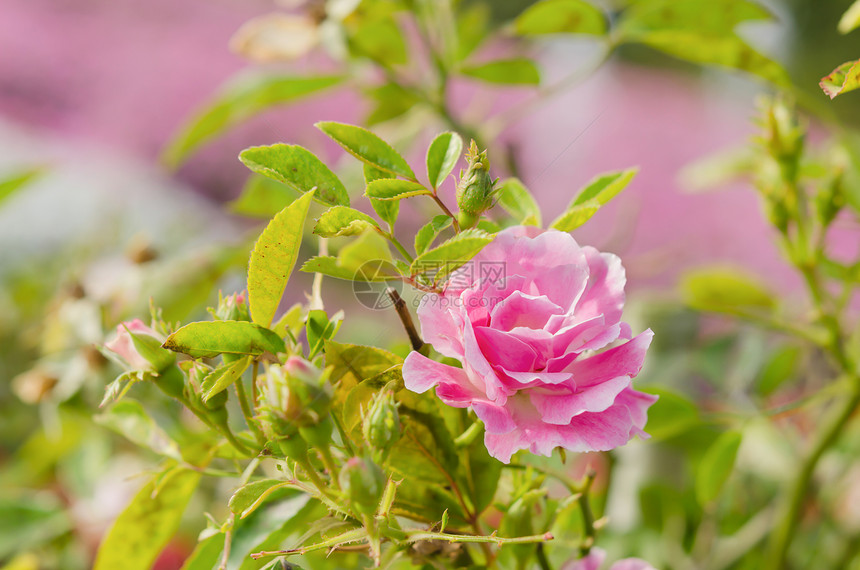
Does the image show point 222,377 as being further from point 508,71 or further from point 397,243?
point 508,71

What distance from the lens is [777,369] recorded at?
0.47 meters

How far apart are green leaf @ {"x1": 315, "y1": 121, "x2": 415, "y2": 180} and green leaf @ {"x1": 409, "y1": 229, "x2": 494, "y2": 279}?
0.12ft

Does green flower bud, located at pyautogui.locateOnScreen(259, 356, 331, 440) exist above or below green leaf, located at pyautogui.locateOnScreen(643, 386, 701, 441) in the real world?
above

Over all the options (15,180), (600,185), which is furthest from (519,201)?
(15,180)

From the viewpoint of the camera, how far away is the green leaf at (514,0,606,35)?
38 centimetres

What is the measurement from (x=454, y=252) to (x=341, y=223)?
0.03 m

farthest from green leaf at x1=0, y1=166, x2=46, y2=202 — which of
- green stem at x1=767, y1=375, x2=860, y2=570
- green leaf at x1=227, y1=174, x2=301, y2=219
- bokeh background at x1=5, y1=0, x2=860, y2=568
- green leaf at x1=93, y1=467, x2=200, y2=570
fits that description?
green stem at x1=767, y1=375, x2=860, y2=570

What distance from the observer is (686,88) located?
7.58 ft

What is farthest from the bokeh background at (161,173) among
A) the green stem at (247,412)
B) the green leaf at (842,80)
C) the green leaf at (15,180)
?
the green leaf at (842,80)

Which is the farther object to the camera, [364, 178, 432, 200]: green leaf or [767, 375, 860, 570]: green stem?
[767, 375, 860, 570]: green stem

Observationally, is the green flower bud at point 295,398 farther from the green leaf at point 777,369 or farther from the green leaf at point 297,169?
the green leaf at point 777,369

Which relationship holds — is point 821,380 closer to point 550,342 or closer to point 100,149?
point 550,342

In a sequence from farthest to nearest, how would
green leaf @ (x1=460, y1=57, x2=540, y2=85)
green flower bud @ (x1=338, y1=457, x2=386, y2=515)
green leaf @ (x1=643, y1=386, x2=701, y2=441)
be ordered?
green leaf @ (x1=460, y1=57, x2=540, y2=85) → green leaf @ (x1=643, y1=386, x2=701, y2=441) → green flower bud @ (x1=338, y1=457, x2=386, y2=515)

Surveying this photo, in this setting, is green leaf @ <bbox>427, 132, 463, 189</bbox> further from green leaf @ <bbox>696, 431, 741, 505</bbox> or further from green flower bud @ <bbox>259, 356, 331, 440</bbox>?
green leaf @ <bbox>696, 431, 741, 505</bbox>
